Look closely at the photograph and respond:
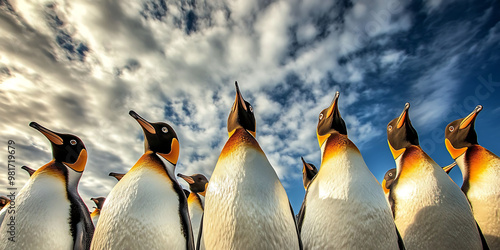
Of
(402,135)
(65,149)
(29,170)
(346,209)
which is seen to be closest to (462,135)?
(402,135)

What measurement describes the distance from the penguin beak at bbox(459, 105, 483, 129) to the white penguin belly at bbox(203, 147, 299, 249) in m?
4.12

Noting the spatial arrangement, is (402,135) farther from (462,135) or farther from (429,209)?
(462,135)

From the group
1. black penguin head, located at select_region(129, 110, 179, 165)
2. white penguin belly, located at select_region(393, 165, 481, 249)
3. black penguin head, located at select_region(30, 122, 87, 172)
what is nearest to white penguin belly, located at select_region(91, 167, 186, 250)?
black penguin head, located at select_region(129, 110, 179, 165)

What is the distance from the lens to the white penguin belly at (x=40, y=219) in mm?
2770

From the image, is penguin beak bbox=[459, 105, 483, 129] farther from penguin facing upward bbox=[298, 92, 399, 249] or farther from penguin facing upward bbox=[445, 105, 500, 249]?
penguin facing upward bbox=[298, 92, 399, 249]

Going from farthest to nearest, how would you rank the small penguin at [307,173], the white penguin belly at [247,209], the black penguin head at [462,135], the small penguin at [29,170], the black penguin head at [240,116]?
the small penguin at [307,173], the small penguin at [29,170], the black penguin head at [462,135], the black penguin head at [240,116], the white penguin belly at [247,209]

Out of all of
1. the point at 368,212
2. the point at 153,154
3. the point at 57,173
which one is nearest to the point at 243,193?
the point at 368,212

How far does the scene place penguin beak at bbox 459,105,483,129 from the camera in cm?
416

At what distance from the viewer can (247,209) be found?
1.96 meters

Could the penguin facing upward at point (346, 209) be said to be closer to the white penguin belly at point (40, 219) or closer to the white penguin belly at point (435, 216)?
the white penguin belly at point (435, 216)

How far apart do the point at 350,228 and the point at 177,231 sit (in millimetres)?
1732

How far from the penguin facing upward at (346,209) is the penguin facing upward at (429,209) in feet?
2.33

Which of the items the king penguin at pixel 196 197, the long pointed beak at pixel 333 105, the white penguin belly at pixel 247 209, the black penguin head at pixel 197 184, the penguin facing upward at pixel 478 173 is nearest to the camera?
the white penguin belly at pixel 247 209

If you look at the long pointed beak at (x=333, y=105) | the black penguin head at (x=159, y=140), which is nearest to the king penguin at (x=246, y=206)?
the black penguin head at (x=159, y=140)
